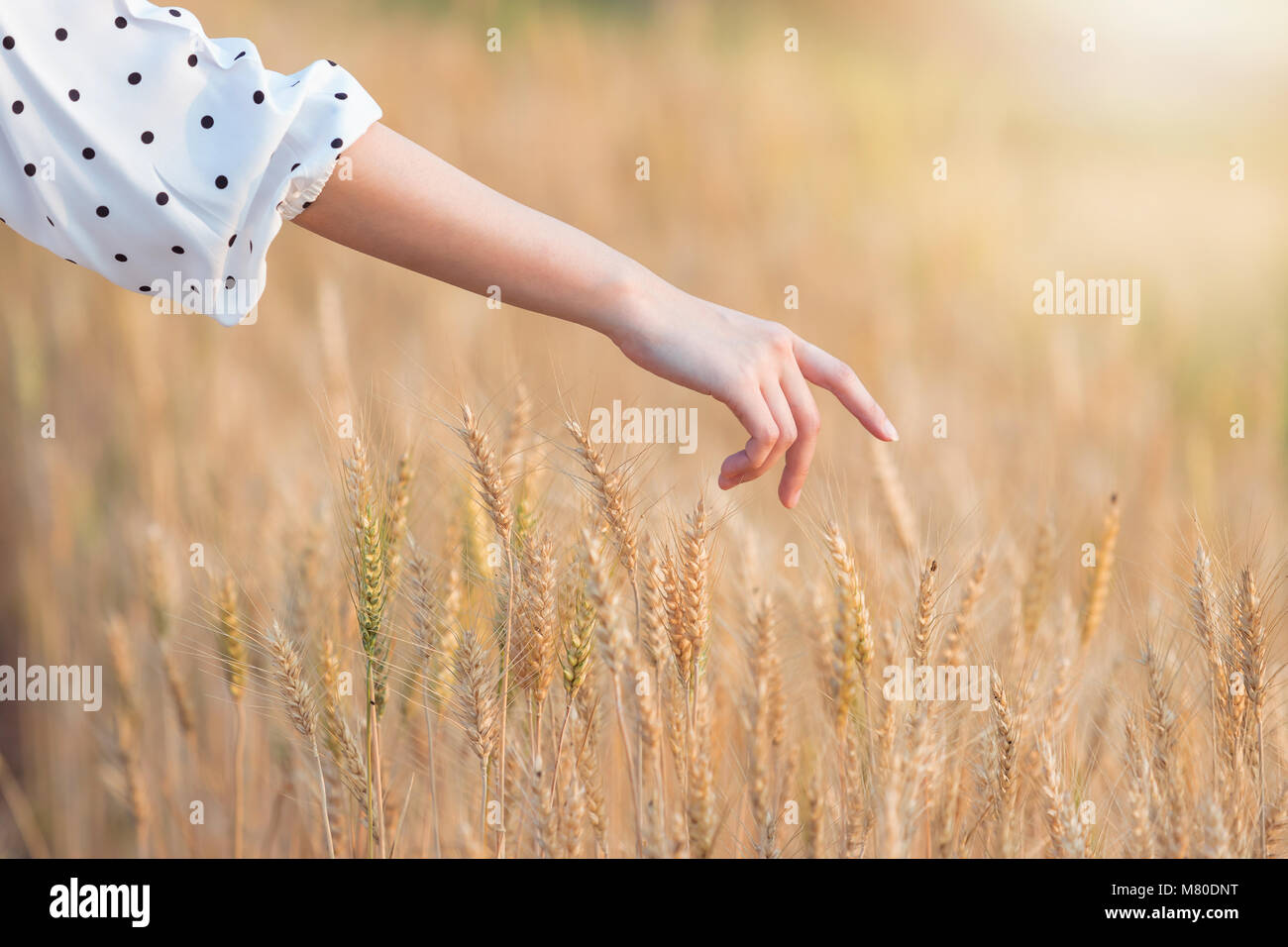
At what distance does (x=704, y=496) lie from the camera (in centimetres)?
93

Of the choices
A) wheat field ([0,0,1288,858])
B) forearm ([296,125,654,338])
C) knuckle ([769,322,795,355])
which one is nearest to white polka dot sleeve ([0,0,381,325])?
forearm ([296,125,654,338])

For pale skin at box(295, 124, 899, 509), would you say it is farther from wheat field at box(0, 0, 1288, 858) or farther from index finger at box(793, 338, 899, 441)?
wheat field at box(0, 0, 1288, 858)

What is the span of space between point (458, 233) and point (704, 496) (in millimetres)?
353

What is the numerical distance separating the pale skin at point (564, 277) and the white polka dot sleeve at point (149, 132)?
0.04 m

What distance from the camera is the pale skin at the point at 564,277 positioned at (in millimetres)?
753

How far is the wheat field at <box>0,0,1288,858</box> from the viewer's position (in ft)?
2.91

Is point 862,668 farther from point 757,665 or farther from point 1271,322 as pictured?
point 1271,322

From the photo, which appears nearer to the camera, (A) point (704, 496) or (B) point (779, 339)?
(B) point (779, 339)

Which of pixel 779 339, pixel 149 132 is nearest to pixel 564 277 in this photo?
pixel 779 339

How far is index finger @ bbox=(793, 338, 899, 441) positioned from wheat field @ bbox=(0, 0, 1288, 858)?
12 centimetres

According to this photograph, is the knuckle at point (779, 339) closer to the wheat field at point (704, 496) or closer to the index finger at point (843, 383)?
the index finger at point (843, 383)

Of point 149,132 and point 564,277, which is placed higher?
point 149,132

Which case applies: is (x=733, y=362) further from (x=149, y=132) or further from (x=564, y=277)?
(x=149, y=132)

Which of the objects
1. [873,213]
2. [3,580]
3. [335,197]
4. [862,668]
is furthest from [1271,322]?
[3,580]
